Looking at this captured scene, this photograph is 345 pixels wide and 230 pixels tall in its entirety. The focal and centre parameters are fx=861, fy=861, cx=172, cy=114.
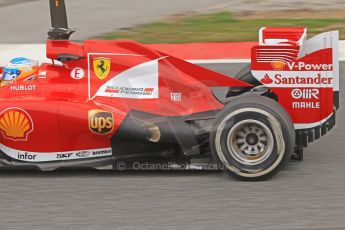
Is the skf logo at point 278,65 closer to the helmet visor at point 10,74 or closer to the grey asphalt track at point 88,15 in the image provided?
the helmet visor at point 10,74

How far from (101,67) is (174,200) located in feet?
3.95

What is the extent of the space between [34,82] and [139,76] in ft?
2.47

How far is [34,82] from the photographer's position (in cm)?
611

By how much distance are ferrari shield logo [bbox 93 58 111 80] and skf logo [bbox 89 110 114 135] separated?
0.30m

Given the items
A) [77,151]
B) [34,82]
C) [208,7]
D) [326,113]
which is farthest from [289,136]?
[208,7]

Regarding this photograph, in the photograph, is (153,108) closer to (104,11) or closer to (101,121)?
(101,121)

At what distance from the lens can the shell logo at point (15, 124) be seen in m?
5.88

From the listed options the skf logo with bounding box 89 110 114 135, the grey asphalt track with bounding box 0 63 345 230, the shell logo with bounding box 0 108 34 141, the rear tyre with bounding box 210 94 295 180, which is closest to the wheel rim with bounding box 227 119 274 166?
the rear tyre with bounding box 210 94 295 180

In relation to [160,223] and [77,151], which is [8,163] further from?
[160,223]

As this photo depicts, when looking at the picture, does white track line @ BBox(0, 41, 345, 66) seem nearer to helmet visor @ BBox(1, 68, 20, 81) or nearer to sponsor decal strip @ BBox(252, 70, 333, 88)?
helmet visor @ BBox(1, 68, 20, 81)

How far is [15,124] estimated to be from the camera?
5883 mm

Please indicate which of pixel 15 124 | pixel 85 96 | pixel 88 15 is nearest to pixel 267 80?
pixel 85 96

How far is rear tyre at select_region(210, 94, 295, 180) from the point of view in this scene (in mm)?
5676

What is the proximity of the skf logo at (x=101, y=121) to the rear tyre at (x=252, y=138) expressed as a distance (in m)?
0.71
